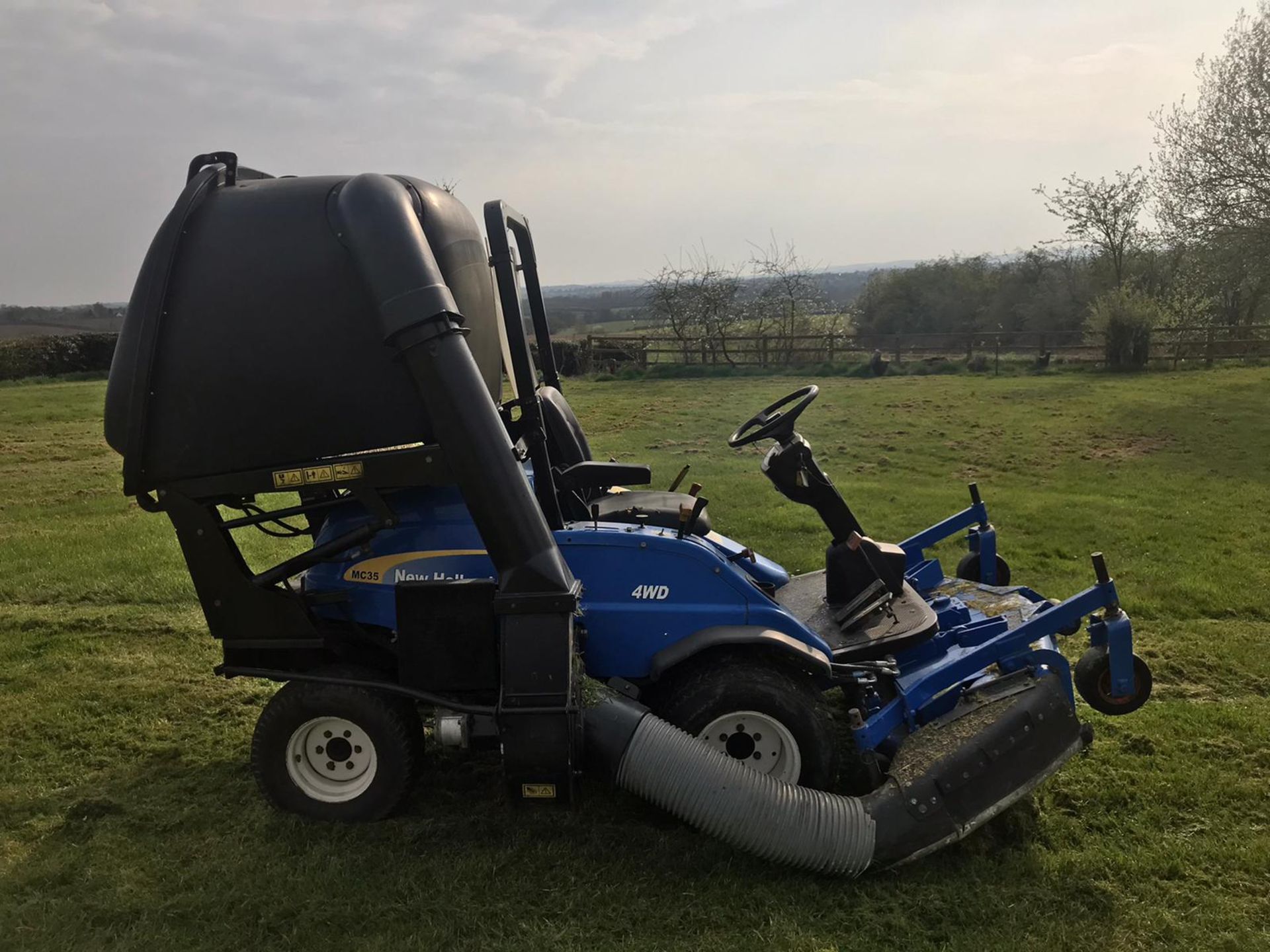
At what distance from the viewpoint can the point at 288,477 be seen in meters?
3.44

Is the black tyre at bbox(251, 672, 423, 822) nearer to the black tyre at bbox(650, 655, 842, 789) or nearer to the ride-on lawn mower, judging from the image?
the ride-on lawn mower

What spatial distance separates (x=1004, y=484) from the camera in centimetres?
1068

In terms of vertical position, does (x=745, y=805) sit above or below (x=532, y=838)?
above

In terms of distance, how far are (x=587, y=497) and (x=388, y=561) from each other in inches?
50.9

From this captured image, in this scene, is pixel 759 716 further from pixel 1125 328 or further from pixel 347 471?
pixel 1125 328

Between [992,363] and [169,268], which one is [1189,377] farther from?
[169,268]

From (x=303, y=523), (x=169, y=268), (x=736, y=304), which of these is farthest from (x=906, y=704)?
(x=736, y=304)

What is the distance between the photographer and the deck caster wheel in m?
3.73

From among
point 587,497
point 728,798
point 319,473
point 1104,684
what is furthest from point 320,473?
point 1104,684

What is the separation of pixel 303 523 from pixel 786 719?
24.0 feet

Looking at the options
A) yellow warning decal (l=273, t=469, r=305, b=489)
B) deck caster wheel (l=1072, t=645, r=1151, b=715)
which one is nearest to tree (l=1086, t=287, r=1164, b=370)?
deck caster wheel (l=1072, t=645, r=1151, b=715)

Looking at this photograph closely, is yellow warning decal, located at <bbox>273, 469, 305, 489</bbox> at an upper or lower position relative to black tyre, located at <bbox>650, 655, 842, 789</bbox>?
upper

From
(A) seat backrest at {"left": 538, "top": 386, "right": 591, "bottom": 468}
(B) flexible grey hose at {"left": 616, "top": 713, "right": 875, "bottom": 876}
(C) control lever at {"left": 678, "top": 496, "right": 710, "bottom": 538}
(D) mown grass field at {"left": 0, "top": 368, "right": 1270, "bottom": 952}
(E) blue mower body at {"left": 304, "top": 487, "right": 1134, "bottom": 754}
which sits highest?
(A) seat backrest at {"left": 538, "top": 386, "right": 591, "bottom": 468}

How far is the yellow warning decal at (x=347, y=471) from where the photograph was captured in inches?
135
